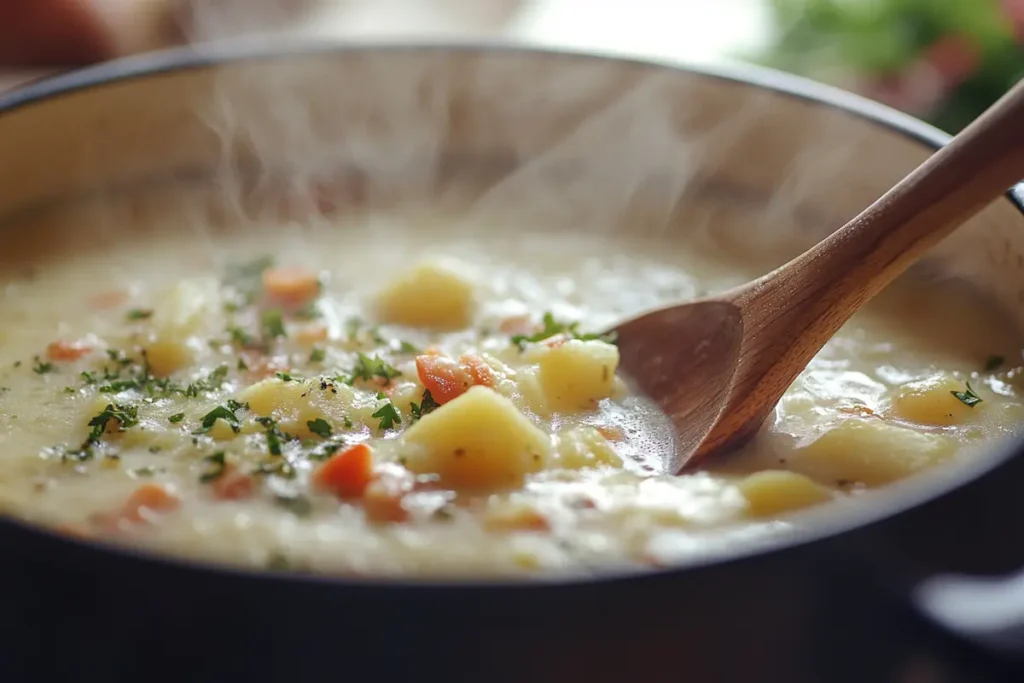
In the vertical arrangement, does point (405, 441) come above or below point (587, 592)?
above

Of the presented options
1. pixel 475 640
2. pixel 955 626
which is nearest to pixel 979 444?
pixel 955 626

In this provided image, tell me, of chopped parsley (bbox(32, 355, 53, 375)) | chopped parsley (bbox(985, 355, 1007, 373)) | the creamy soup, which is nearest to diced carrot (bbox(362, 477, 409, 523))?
the creamy soup

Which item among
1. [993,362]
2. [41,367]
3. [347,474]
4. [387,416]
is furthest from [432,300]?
[993,362]

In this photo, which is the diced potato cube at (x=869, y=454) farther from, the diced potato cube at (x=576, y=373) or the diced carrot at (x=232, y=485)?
the diced carrot at (x=232, y=485)

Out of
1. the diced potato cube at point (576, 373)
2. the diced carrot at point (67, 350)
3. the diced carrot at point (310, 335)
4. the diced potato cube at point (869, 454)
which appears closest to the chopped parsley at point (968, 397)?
the diced potato cube at point (869, 454)

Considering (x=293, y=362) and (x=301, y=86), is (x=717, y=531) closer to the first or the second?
(x=293, y=362)

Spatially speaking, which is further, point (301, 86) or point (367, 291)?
point (301, 86)
